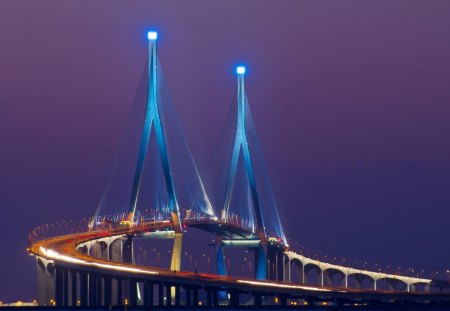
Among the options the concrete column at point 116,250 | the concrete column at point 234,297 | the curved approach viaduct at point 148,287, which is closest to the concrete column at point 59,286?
the curved approach viaduct at point 148,287

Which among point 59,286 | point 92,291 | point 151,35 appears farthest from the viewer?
point 151,35

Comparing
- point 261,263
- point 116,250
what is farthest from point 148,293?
point 261,263

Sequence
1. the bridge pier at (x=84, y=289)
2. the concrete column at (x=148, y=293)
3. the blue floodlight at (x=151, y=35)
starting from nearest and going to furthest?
the concrete column at (x=148, y=293) < the bridge pier at (x=84, y=289) < the blue floodlight at (x=151, y=35)

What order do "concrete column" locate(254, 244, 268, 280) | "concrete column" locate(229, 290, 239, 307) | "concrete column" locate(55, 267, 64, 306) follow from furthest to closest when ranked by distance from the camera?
"concrete column" locate(254, 244, 268, 280)
"concrete column" locate(229, 290, 239, 307)
"concrete column" locate(55, 267, 64, 306)

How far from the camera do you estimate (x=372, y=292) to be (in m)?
116

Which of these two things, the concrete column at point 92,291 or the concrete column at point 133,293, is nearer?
the concrete column at point 133,293

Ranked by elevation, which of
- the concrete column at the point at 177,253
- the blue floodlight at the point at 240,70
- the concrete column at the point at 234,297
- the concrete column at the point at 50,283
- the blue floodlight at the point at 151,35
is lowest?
the concrete column at the point at 234,297

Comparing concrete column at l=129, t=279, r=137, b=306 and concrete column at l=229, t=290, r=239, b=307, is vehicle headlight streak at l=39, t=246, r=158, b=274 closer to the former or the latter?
concrete column at l=129, t=279, r=137, b=306

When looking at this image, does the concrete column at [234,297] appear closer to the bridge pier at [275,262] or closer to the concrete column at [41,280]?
the concrete column at [41,280]

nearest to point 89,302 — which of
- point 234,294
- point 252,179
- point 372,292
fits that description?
point 234,294

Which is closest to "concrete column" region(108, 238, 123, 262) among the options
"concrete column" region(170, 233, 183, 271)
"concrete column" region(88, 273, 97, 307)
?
"concrete column" region(170, 233, 183, 271)

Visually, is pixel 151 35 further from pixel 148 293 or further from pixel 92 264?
pixel 148 293

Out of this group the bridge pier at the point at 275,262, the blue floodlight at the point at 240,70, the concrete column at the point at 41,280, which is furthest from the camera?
the bridge pier at the point at 275,262

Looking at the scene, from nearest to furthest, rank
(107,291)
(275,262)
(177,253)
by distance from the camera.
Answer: (107,291), (177,253), (275,262)
